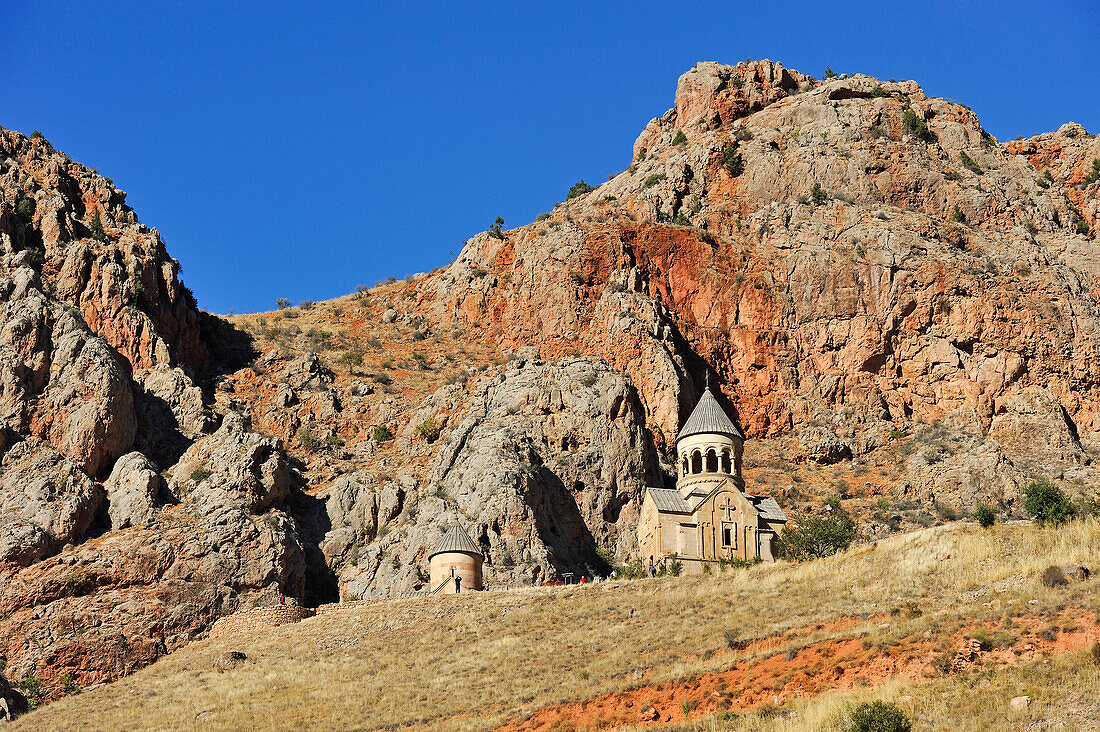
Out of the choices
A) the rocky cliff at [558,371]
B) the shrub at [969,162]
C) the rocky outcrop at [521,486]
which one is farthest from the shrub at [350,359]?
the shrub at [969,162]

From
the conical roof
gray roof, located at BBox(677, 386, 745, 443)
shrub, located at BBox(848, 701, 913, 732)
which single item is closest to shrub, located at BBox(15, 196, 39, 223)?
the conical roof

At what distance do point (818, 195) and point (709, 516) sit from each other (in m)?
34.3

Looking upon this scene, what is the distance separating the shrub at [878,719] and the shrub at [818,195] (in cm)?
6116

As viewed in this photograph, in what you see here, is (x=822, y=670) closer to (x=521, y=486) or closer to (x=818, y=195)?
(x=521, y=486)

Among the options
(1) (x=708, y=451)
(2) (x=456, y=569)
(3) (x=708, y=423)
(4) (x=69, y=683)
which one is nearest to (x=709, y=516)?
(1) (x=708, y=451)

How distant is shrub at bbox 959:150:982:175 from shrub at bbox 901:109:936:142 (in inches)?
109

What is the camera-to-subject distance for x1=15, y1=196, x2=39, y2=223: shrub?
7088 centimetres

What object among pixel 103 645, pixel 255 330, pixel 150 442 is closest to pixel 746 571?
pixel 103 645

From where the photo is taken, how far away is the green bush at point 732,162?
87188 mm

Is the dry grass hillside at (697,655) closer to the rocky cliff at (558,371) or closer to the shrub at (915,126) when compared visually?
the rocky cliff at (558,371)

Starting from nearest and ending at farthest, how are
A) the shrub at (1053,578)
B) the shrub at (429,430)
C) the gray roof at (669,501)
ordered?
1. the shrub at (1053,578)
2. the gray roof at (669,501)
3. the shrub at (429,430)

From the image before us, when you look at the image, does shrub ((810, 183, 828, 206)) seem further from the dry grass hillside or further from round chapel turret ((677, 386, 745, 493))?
the dry grass hillside

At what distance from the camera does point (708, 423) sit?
6222 cm

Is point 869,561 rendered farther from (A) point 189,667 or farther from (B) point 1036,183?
(B) point 1036,183
